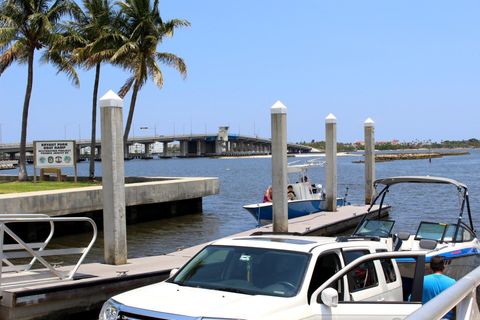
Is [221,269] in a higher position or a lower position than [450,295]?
lower

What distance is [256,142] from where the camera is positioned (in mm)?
164875

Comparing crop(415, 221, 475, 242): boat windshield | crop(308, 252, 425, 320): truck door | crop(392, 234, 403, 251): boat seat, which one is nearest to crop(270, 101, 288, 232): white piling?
crop(415, 221, 475, 242): boat windshield

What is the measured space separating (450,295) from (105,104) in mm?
10326

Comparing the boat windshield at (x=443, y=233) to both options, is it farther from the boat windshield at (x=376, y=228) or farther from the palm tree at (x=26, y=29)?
the palm tree at (x=26, y=29)

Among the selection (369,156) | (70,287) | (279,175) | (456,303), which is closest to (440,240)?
(279,175)

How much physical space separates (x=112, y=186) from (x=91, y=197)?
10279 mm

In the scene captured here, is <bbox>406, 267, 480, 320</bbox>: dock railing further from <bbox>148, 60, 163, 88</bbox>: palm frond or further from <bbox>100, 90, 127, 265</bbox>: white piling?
<bbox>148, 60, 163, 88</bbox>: palm frond

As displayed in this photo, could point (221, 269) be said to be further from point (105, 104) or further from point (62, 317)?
point (105, 104)

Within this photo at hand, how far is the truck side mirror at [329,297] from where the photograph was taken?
18.8 ft

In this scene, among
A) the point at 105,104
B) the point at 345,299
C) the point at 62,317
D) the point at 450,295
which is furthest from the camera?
the point at 105,104

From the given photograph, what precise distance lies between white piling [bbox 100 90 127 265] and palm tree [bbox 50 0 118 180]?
19.1m

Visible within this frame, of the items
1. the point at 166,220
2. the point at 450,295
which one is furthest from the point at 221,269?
the point at 166,220

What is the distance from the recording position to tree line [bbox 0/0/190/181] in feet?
100

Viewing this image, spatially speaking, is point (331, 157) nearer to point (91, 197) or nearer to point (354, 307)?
point (91, 197)
